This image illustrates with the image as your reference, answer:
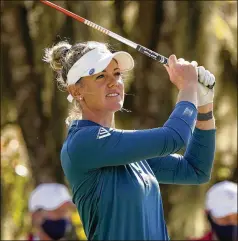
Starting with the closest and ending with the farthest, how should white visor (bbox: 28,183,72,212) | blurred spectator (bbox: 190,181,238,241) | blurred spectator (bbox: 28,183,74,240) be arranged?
blurred spectator (bbox: 190,181,238,241) → blurred spectator (bbox: 28,183,74,240) → white visor (bbox: 28,183,72,212)

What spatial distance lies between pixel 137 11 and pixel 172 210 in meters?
1.59

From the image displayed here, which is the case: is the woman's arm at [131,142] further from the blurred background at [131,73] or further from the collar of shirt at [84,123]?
the blurred background at [131,73]

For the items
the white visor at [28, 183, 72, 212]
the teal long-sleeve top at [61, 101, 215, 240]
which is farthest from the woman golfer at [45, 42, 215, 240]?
the white visor at [28, 183, 72, 212]

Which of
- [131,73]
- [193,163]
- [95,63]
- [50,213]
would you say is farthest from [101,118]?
[131,73]

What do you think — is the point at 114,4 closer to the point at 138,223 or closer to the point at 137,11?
the point at 137,11

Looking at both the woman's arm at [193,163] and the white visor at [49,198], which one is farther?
the white visor at [49,198]

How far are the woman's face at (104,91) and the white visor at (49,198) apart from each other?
326cm

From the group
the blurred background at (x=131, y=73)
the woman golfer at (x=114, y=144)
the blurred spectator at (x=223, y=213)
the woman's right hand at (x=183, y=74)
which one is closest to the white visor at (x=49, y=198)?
the blurred background at (x=131, y=73)

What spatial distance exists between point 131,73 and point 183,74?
13.2 ft

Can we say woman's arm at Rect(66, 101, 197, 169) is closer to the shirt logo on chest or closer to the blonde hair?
the shirt logo on chest

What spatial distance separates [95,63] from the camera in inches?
140

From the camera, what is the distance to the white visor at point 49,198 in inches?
267

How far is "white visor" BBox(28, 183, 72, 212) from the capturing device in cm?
678

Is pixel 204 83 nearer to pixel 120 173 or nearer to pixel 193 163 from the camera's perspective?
pixel 193 163
